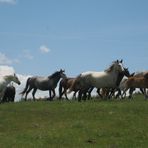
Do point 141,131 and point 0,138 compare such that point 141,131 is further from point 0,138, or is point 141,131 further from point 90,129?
point 0,138

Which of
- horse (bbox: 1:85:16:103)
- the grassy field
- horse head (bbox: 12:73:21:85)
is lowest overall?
the grassy field

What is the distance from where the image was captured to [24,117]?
25.0 m

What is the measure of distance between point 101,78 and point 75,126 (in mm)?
15089

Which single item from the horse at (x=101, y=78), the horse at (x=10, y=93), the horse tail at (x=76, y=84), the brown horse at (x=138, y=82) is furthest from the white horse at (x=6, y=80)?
the brown horse at (x=138, y=82)

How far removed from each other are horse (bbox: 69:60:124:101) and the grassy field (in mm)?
7789

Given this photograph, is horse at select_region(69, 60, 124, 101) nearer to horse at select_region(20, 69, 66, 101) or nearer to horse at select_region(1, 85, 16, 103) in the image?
horse at select_region(20, 69, 66, 101)

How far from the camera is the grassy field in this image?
17828mm

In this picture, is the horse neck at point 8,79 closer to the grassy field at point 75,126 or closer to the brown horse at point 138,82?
the brown horse at point 138,82

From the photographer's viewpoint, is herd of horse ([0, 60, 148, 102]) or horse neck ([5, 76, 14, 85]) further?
horse neck ([5, 76, 14, 85])

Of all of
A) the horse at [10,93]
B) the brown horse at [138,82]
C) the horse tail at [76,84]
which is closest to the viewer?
the brown horse at [138,82]

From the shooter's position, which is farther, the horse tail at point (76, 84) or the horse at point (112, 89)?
the horse tail at point (76, 84)

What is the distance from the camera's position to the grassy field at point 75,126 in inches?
702

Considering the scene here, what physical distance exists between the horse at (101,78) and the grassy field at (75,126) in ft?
25.6

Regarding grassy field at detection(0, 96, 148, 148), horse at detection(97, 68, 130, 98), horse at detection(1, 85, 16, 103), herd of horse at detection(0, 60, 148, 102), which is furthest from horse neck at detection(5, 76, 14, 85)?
grassy field at detection(0, 96, 148, 148)
